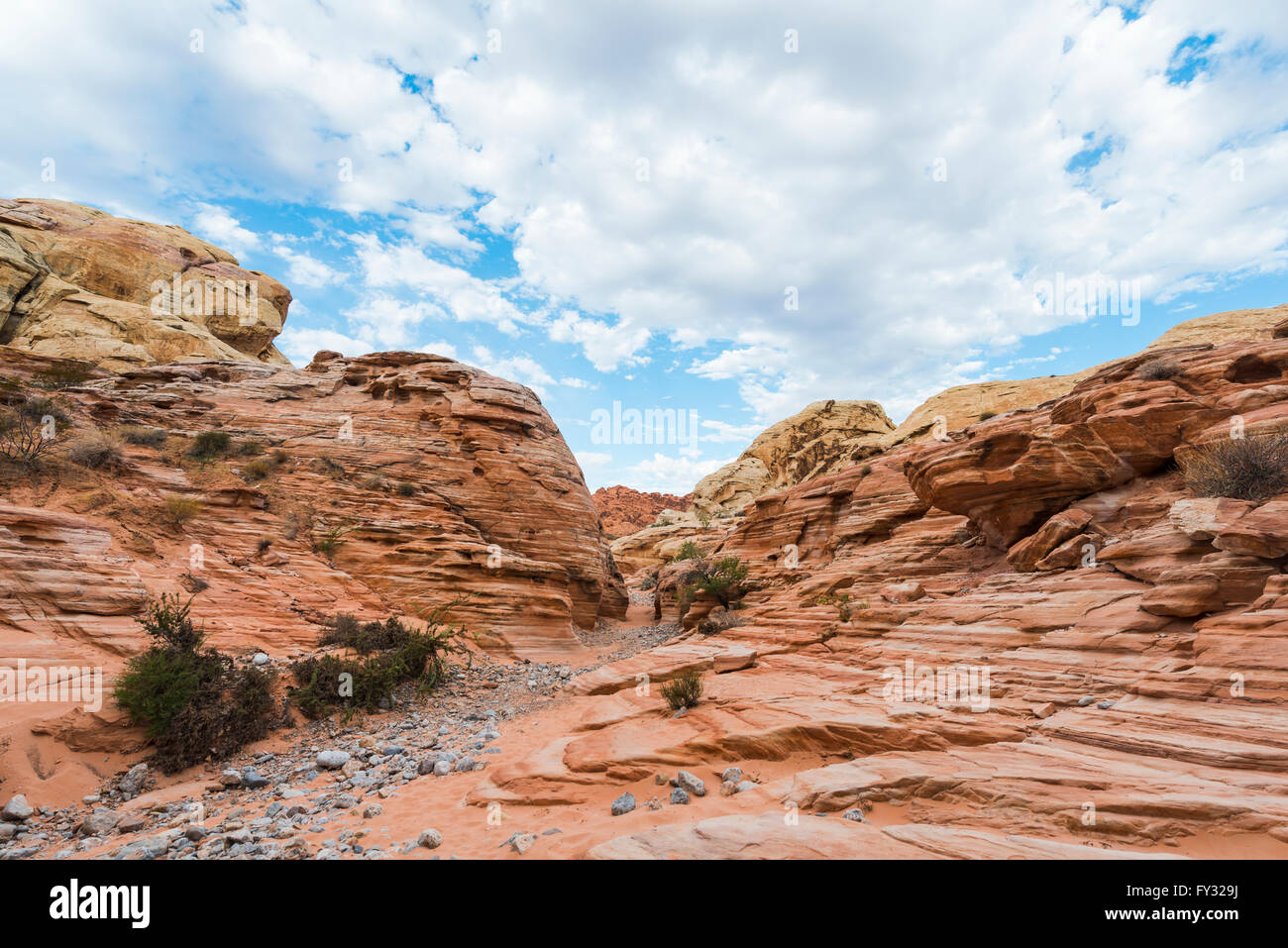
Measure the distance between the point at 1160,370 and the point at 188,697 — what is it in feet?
61.7

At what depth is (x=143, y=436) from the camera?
591 inches

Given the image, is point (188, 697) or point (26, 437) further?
point (26, 437)

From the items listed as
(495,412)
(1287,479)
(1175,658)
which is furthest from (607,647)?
(1287,479)

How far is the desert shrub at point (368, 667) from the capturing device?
922cm

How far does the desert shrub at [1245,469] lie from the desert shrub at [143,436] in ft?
81.8

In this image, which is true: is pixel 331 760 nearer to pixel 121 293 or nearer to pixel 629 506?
pixel 121 293

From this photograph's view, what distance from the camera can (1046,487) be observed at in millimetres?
10844

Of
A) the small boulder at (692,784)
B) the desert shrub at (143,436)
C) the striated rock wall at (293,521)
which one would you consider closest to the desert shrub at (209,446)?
the striated rock wall at (293,521)

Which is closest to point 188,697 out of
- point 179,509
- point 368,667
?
point 368,667

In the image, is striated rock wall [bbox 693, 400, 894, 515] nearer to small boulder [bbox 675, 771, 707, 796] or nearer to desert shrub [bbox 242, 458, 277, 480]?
desert shrub [bbox 242, 458, 277, 480]

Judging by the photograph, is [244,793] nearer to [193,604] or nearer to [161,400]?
[193,604]

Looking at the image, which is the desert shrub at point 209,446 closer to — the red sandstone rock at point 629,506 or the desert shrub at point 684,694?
the desert shrub at point 684,694

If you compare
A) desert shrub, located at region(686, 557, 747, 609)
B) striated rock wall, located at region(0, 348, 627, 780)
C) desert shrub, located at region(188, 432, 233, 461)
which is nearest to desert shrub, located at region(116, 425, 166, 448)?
striated rock wall, located at region(0, 348, 627, 780)
